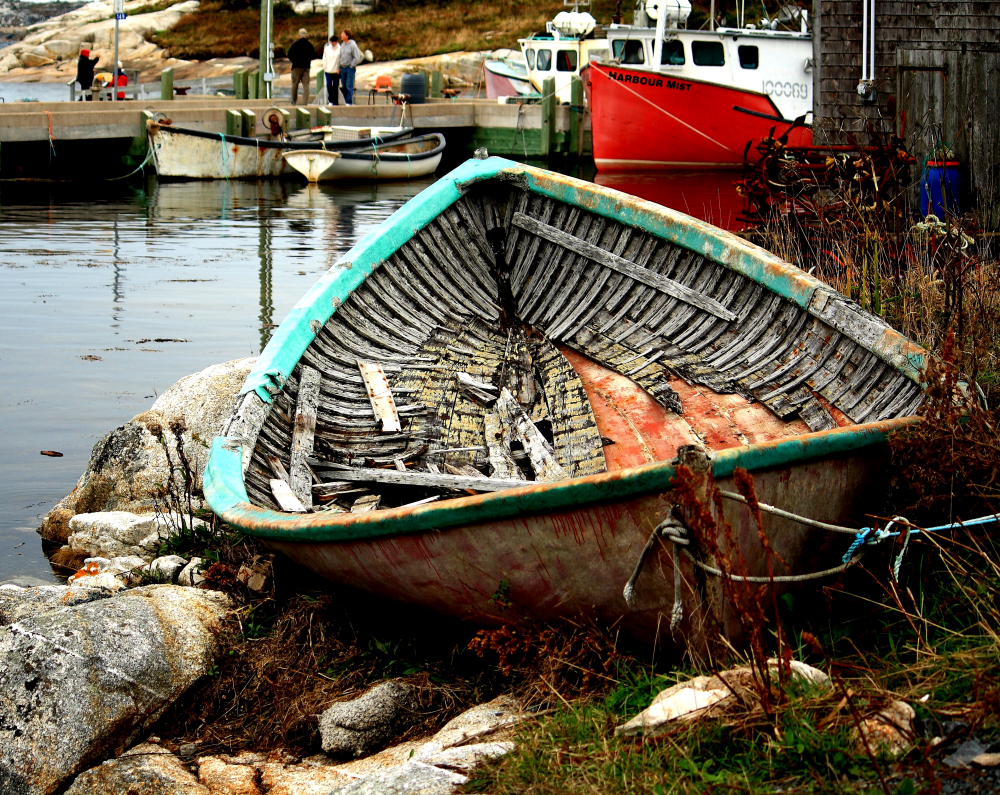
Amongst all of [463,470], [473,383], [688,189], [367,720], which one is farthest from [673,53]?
[367,720]

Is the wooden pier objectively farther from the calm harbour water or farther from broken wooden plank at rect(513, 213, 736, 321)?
broken wooden plank at rect(513, 213, 736, 321)

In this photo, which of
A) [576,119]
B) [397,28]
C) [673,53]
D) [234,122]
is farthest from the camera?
[397,28]

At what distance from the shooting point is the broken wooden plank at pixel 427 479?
584cm

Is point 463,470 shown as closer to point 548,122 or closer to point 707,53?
point 707,53

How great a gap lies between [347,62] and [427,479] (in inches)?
1014

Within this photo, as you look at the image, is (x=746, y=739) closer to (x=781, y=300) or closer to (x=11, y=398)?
(x=781, y=300)

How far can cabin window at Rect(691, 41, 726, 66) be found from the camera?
2767 centimetres

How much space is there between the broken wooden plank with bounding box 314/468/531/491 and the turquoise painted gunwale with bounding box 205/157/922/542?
641 mm

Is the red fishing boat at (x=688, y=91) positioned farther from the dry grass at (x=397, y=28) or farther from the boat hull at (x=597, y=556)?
the boat hull at (x=597, y=556)

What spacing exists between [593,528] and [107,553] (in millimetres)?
3798

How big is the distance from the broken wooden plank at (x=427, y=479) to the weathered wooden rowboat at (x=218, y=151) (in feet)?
68.1

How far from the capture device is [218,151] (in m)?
26.0

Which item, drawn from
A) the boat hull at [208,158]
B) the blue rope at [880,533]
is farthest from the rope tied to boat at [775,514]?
the boat hull at [208,158]

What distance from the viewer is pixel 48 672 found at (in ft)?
14.8
